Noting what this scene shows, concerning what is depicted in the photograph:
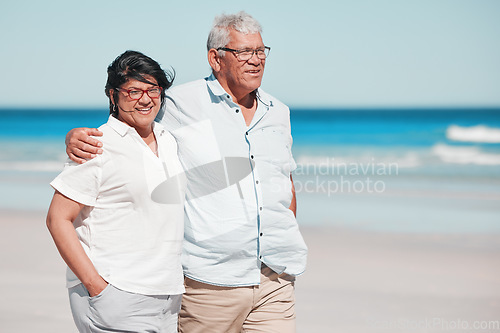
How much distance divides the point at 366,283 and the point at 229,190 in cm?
328

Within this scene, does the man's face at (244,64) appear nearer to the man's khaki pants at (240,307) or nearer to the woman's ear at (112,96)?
the woman's ear at (112,96)

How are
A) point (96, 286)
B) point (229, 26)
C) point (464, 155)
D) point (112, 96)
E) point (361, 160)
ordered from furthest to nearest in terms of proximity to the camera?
1. point (361, 160)
2. point (464, 155)
3. point (229, 26)
4. point (112, 96)
5. point (96, 286)

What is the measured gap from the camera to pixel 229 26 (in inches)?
116

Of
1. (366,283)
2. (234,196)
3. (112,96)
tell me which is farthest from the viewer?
(366,283)

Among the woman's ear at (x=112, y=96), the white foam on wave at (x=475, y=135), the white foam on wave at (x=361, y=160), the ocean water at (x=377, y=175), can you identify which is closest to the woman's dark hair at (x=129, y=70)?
the woman's ear at (x=112, y=96)

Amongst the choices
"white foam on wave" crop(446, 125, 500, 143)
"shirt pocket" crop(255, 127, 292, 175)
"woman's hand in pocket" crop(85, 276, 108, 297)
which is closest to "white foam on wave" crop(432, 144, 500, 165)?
"white foam on wave" crop(446, 125, 500, 143)

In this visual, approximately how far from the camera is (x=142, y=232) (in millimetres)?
2373

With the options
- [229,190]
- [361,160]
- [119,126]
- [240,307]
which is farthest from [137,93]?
[361,160]

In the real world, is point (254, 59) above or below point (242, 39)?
below

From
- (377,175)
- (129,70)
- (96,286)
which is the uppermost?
(377,175)

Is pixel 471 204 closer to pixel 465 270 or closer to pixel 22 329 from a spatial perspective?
pixel 465 270

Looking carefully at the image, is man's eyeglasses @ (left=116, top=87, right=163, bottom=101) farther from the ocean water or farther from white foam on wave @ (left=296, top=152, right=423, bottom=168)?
white foam on wave @ (left=296, top=152, right=423, bottom=168)

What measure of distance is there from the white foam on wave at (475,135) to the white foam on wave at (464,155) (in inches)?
136

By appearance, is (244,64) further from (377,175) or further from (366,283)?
(377,175)
